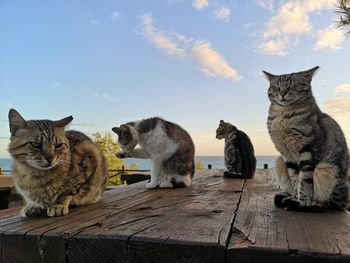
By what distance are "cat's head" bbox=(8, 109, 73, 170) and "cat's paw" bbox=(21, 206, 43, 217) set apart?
229 mm

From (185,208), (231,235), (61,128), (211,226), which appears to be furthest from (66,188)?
(231,235)

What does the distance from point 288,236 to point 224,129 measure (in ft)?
14.5

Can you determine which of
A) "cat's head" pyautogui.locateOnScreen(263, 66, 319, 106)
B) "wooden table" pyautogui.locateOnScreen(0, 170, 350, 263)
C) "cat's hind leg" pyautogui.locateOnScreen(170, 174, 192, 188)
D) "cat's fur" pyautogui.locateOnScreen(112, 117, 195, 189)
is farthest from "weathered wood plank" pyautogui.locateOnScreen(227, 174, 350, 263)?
"cat's fur" pyautogui.locateOnScreen(112, 117, 195, 189)

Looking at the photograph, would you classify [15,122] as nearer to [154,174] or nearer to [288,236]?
[288,236]

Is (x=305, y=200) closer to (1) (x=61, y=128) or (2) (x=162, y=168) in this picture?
(1) (x=61, y=128)

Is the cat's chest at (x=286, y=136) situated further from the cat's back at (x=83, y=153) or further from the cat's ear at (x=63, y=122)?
the cat's ear at (x=63, y=122)

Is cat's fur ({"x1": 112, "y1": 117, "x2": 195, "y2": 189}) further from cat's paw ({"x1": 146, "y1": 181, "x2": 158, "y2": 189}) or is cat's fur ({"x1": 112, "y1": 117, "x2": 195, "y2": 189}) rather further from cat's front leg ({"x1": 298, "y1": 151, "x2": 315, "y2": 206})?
cat's front leg ({"x1": 298, "y1": 151, "x2": 315, "y2": 206})

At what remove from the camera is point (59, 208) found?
188cm

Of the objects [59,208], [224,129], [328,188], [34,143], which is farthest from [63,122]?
[224,129]

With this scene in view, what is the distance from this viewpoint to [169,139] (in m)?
3.65

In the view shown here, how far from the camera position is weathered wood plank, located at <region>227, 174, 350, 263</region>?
97cm

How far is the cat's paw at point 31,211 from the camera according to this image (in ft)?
6.07

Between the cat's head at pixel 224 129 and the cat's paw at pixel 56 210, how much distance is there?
3.89m

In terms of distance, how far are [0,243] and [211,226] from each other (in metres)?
0.80
